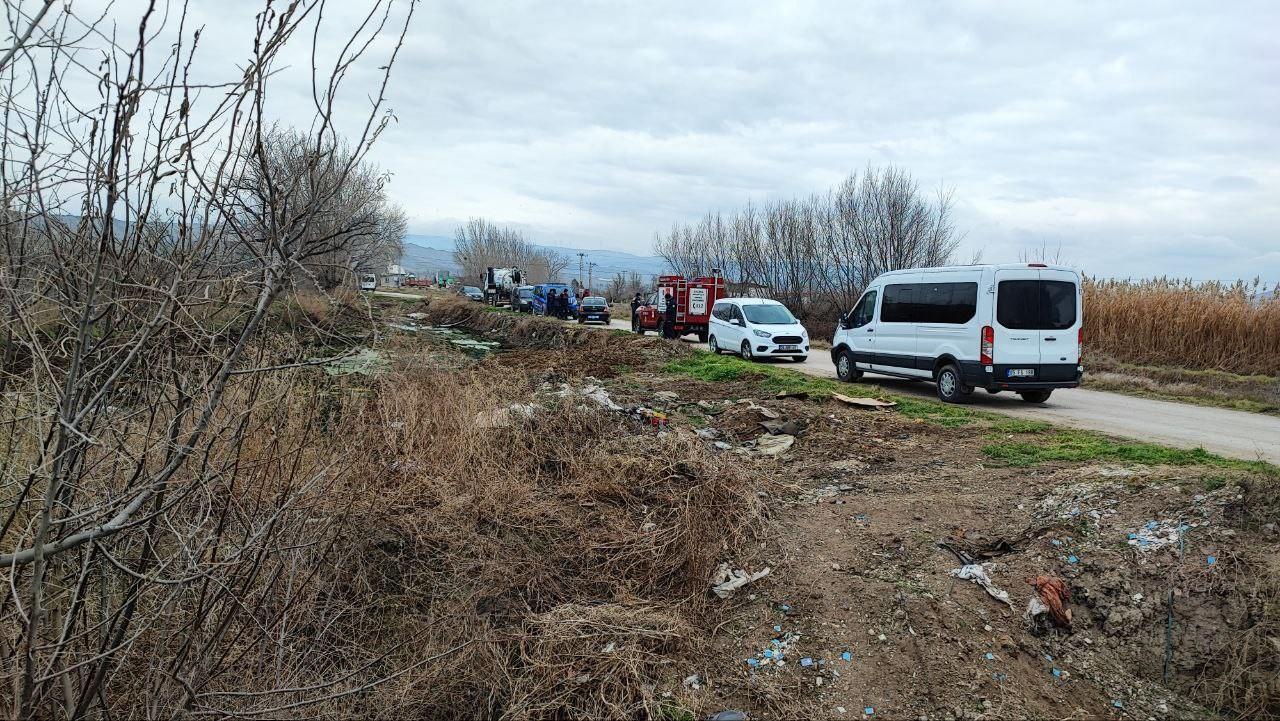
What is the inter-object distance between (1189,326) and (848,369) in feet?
33.6

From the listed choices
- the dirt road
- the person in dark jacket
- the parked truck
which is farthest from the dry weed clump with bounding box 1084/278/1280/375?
the parked truck

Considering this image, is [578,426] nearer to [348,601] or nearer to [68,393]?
[348,601]

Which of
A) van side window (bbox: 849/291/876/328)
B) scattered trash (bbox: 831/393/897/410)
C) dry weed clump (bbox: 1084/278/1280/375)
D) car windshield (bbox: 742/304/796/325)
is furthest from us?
car windshield (bbox: 742/304/796/325)

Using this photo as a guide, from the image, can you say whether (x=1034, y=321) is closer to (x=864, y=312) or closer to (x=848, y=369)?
(x=864, y=312)

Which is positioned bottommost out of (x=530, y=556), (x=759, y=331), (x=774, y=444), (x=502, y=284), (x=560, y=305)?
(x=530, y=556)

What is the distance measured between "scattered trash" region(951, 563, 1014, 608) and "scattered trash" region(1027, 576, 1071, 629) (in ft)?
0.68

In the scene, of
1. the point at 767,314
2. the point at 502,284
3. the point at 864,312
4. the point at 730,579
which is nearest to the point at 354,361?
the point at 730,579

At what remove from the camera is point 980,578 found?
16.1 ft

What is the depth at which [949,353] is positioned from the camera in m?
11.9

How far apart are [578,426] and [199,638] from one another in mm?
5003

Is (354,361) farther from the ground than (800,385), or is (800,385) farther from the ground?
(354,361)

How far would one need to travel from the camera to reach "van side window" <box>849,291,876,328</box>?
13984 millimetres

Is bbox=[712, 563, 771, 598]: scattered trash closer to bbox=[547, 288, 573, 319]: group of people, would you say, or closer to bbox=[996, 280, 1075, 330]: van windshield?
bbox=[996, 280, 1075, 330]: van windshield

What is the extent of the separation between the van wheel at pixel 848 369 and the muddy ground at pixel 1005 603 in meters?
7.54
